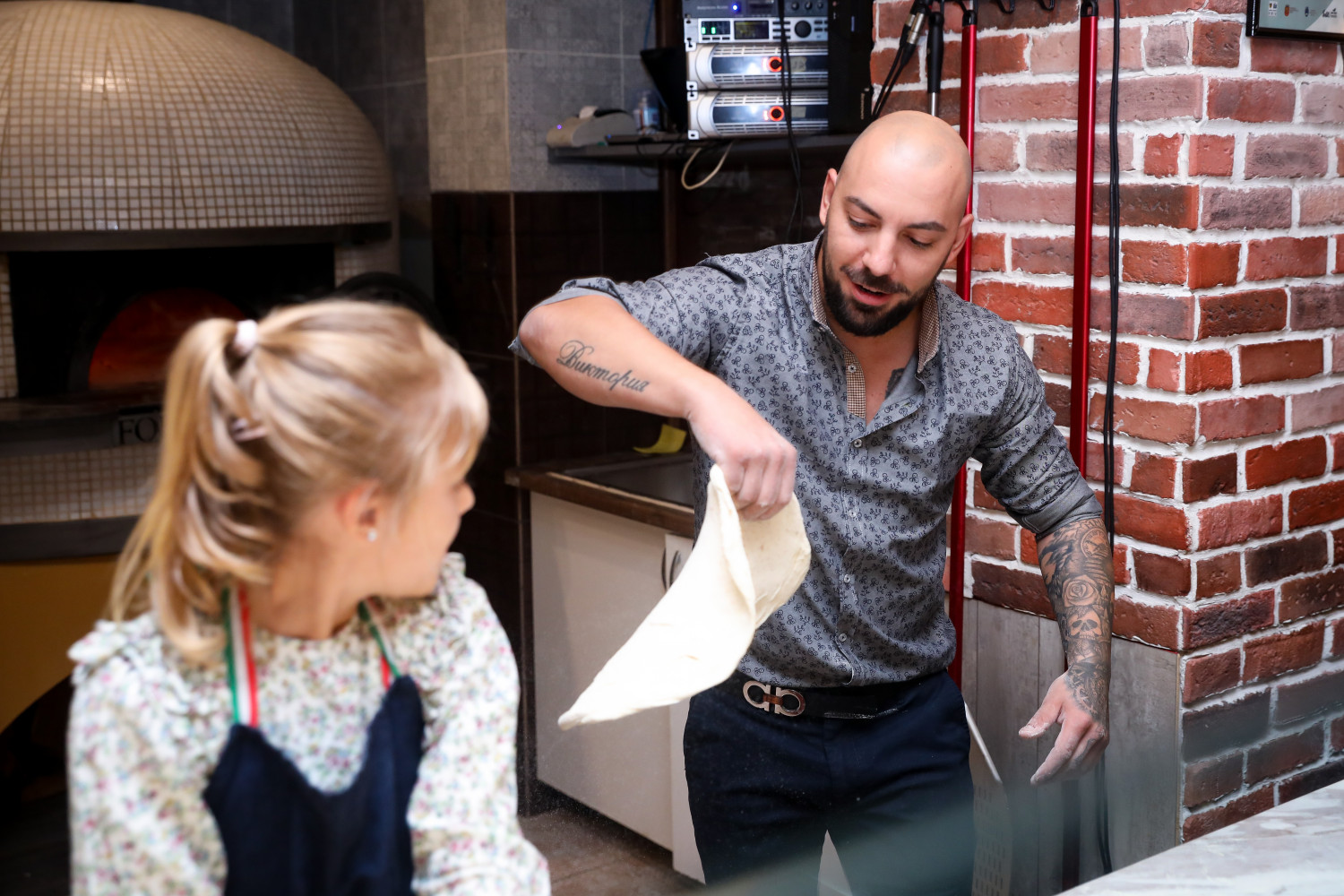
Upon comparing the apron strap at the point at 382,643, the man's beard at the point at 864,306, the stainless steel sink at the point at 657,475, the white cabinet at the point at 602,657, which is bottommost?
the white cabinet at the point at 602,657

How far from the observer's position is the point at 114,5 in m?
1.88

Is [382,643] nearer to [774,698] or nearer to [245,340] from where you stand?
[245,340]

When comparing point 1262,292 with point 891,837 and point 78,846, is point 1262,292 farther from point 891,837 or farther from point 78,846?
point 78,846

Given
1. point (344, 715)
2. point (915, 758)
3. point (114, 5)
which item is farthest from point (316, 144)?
point (344, 715)

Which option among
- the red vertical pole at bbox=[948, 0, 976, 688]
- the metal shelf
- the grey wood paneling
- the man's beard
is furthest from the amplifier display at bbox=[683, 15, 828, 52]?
the grey wood paneling

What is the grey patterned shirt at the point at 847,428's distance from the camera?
1353 mm

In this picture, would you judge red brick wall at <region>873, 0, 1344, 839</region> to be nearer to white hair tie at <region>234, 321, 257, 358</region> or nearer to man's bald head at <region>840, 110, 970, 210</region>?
man's bald head at <region>840, 110, 970, 210</region>

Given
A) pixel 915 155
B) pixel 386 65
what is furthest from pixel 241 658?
pixel 386 65

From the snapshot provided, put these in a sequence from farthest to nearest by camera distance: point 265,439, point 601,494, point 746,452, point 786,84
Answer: point 601,494, point 786,84, point 746,452, point 265,439

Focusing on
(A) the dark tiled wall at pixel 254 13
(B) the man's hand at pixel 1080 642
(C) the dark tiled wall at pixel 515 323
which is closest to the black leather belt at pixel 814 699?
(B) the man's hand at pixel 1080 642

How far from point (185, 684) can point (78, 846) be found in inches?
3.9

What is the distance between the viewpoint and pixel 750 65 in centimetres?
203

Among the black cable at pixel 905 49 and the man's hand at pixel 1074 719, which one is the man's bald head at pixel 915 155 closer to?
the black cable at pixel 905 49

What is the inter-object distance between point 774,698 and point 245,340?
830mm
